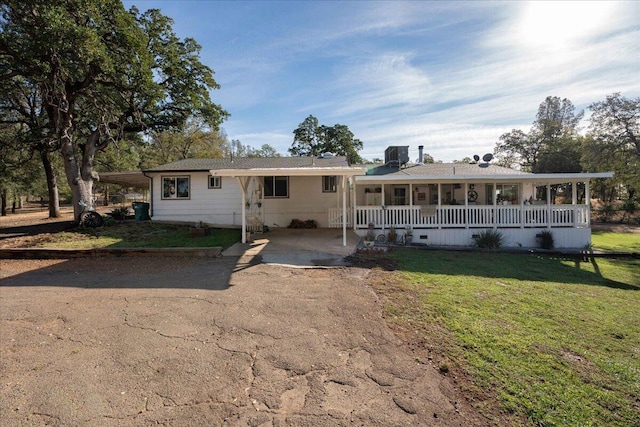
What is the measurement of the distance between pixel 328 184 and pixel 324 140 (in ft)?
89.2

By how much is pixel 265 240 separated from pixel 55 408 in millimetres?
8656

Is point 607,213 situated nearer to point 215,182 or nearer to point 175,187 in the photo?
point 215,182

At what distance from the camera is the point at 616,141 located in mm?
23562

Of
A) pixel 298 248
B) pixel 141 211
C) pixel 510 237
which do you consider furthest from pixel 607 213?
pixel 141 211

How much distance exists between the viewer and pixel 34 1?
9789 mm

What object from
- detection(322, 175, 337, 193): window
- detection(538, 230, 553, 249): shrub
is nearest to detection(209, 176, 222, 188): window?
detection(322, 175, 337, 193): window

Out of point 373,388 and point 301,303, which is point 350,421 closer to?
point 373,388

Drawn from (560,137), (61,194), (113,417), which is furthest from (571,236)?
(61,194)

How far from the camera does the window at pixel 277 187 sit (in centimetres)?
1484

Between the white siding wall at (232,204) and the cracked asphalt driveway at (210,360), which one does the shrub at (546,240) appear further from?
the cracked asphalt driveway at (210,360)

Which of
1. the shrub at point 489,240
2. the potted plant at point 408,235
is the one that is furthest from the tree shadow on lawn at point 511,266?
the potted plant at point 408,235

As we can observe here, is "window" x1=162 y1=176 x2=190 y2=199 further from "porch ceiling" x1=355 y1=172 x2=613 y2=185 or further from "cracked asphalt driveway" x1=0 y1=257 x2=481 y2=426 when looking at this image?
"cracked asphalt driveway" x1=0 y1=257 x2=481 y2=426

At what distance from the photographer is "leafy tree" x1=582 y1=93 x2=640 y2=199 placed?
75.0 ft

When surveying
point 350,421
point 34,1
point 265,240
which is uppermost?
point 34,1
